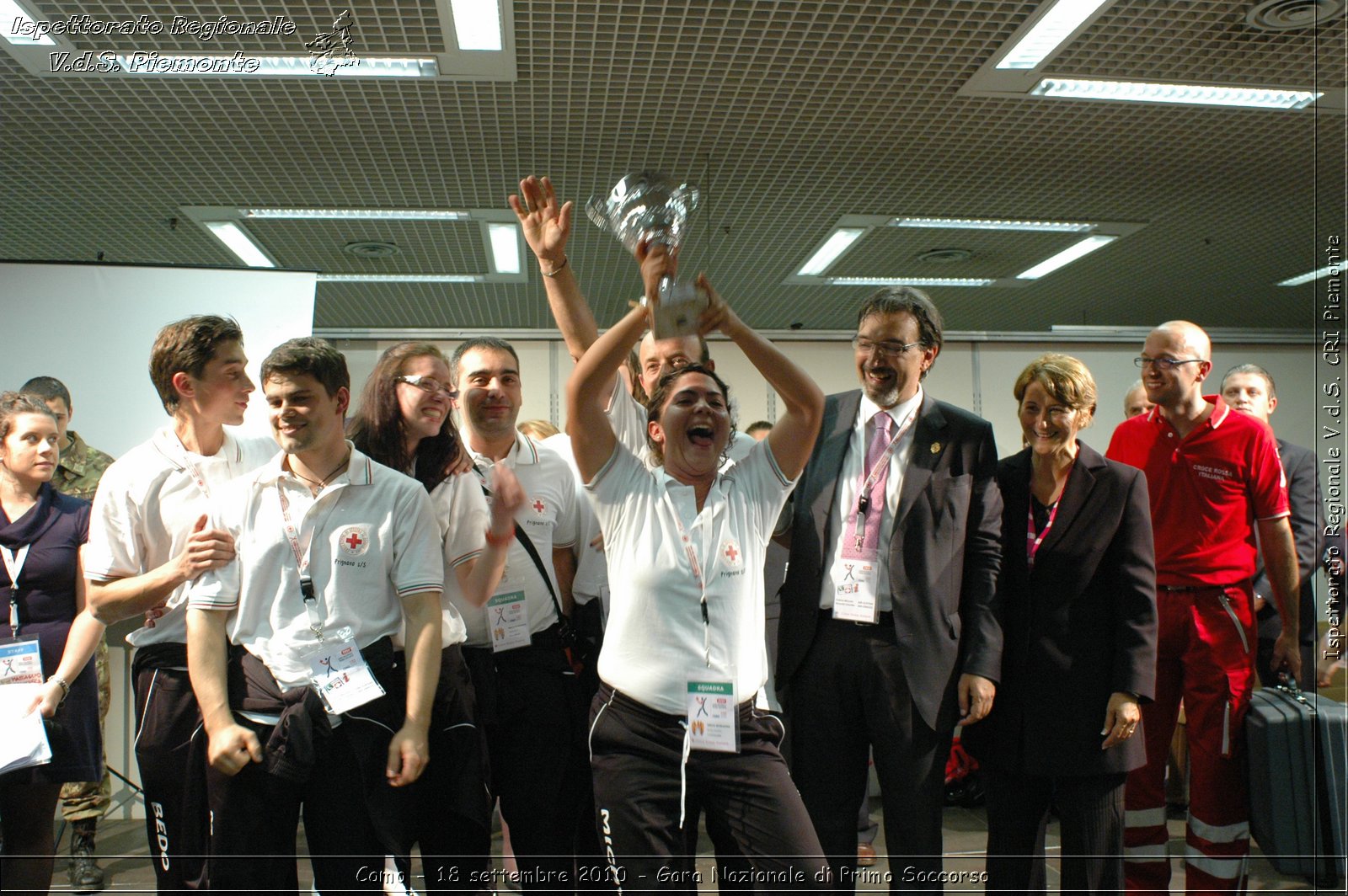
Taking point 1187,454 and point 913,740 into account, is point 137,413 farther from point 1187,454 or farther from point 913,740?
point 1187,454

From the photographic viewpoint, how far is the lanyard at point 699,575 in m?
1.90

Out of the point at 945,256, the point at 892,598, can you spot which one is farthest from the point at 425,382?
the point at 945,256

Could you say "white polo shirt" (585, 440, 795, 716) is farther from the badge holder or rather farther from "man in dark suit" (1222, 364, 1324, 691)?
"man in dark suit" (1222, 364, 1324, 691)

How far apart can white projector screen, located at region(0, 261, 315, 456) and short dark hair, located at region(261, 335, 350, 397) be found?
2443 millimetres

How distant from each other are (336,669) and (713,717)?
76 centimetres

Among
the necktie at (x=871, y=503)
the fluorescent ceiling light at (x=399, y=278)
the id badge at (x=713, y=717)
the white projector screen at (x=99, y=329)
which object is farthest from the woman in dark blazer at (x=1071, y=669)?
the fluorescent ceiling light at (x=399, y=278)

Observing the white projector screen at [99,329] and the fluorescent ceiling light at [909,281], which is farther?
the fluorescent ceiling light at [909,281]

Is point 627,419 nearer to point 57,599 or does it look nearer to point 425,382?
point 425,382

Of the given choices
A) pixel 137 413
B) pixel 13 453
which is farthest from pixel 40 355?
pixel 13 453

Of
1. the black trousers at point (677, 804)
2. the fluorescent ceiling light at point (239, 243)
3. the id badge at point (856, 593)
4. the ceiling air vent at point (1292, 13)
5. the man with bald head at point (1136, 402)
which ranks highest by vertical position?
the ceiling air vent at point (1292, 13)

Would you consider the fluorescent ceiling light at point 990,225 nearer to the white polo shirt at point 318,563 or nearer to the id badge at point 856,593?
the id badge at point 856,593

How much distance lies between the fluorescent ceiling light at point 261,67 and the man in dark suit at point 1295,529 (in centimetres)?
363

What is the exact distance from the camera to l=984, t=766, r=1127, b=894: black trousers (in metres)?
2.35

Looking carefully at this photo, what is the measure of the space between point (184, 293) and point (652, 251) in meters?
3.33
